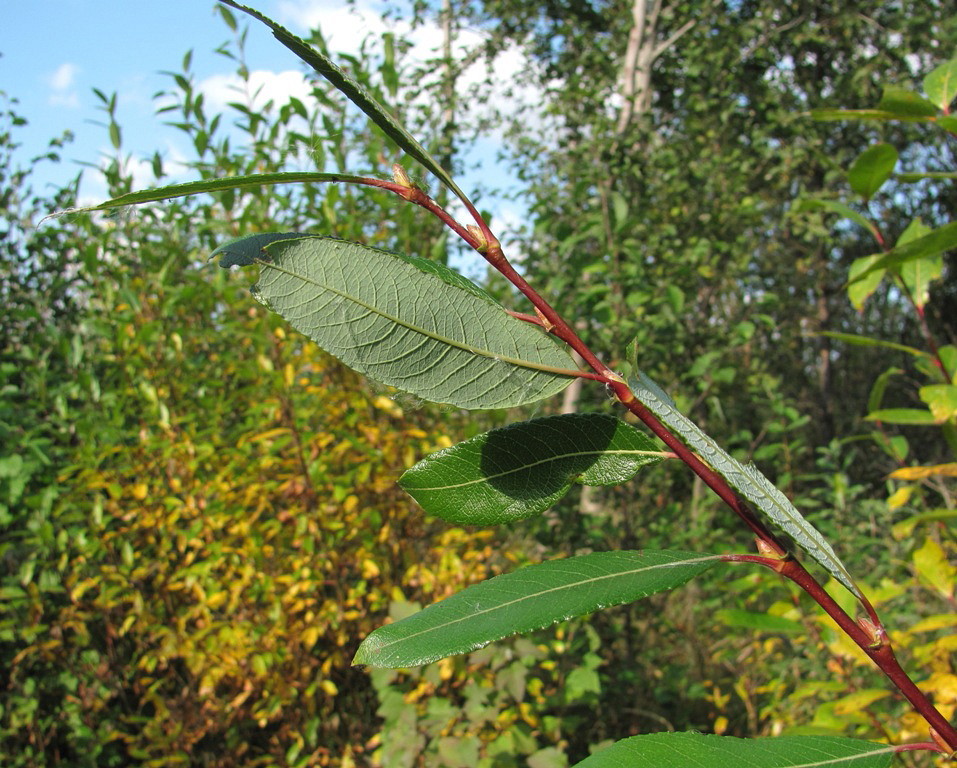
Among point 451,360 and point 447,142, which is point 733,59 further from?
point 451,360

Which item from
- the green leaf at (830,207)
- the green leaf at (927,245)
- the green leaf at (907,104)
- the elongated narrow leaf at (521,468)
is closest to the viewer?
the elongated narrow leaf at (521,468)

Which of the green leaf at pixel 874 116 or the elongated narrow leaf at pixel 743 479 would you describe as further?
the green leaf at pixel 874 116

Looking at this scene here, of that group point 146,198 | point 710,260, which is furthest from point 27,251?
point 146,198

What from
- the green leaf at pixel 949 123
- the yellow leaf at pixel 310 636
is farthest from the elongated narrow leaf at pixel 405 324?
the yellow leaf at pixel 310 636

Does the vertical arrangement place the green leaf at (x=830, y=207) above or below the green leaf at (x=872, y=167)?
above

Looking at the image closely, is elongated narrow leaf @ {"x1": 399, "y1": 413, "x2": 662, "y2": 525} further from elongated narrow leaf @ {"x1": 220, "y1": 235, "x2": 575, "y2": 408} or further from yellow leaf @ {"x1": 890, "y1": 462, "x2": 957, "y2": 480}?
yellow leaf @ {"x1": 890, "y1": 462, "x2": 957, "y2": 480}

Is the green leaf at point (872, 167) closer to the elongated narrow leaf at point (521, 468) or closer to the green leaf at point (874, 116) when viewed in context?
the green leaf at point (874, 116)

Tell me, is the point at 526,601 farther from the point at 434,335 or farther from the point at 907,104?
the point at 907,104

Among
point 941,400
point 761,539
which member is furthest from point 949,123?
point 761,539

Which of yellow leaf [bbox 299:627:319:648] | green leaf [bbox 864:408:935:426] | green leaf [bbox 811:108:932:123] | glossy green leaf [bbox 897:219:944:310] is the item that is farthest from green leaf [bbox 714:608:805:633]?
yellow leaf [bbox 299:627:319:648]
